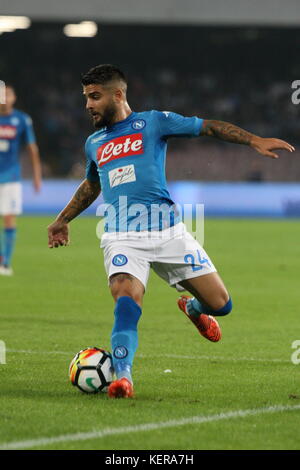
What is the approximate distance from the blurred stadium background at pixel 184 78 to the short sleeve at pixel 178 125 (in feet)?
64.6

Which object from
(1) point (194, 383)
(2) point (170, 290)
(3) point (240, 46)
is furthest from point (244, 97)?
(1) point (194, 383)

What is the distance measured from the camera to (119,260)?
5.68 metres

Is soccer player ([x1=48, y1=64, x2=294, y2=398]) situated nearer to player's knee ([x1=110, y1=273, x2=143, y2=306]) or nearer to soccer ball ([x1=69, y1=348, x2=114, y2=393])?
player's knee ([x1=110, y1=273, x2=143, y2=306])

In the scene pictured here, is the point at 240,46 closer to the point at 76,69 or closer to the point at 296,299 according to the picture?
the point at 76,69

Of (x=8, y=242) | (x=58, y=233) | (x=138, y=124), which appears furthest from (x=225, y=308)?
(x=8, y=242)

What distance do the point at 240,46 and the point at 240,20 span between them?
30.7 feet

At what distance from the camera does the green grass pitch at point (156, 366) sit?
4508mm

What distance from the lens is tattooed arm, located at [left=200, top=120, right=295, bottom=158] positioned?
17.9 feet

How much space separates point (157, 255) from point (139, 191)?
0.39m

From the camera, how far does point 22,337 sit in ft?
25.8

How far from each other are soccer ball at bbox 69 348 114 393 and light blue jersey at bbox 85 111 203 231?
793 millimetres

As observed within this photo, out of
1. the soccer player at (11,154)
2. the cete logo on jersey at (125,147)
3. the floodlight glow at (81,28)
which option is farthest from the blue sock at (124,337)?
the floodlight glow at (81,28)

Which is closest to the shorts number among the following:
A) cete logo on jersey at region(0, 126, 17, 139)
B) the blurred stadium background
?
cete logo on jersey at region(0, 126, 17, 139)

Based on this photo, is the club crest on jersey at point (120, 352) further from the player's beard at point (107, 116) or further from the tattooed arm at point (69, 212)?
the player's beard at point (107, 116)
